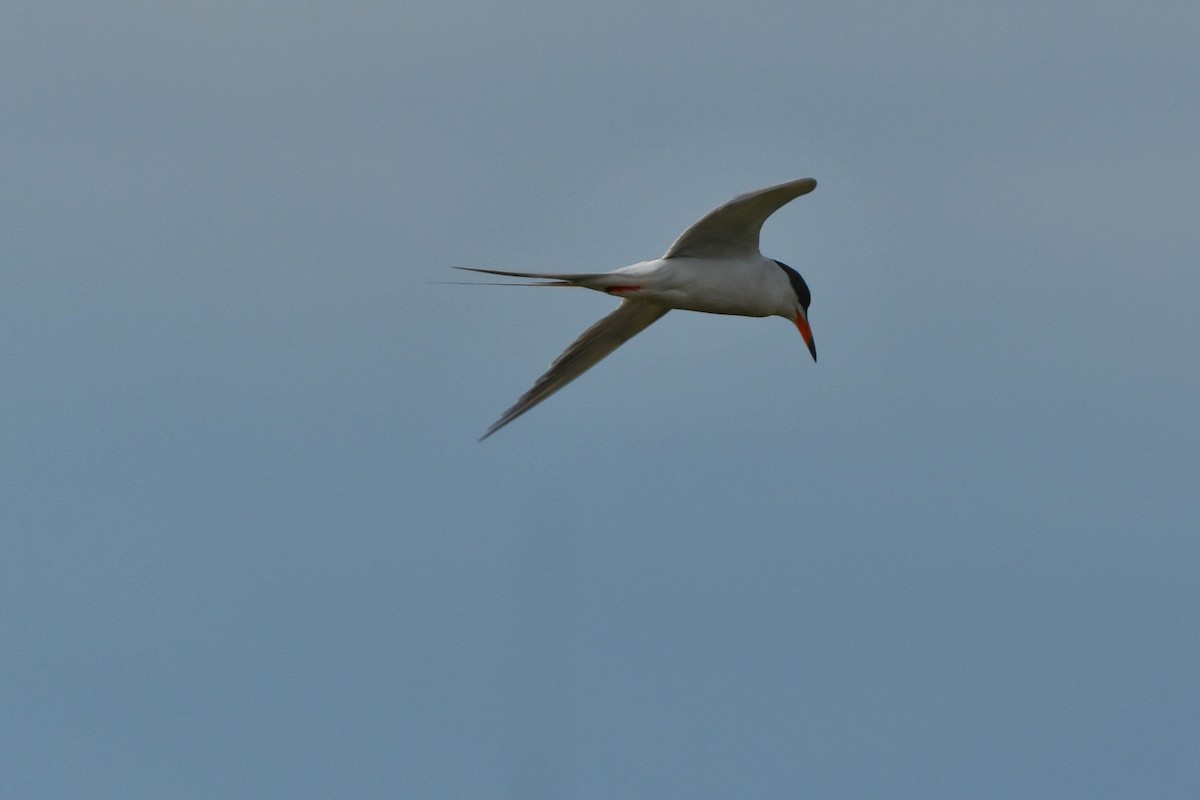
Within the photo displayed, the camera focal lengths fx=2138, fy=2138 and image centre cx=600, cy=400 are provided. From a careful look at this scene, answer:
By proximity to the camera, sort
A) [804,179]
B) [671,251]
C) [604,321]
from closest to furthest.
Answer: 1. [804,179]
2. [671,251]
3. [604,321]

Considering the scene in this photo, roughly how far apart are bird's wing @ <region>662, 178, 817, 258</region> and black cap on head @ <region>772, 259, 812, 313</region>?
2.35 ft

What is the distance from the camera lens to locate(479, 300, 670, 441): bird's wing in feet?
57.3

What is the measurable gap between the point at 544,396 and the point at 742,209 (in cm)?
272

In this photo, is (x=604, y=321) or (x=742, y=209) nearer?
(x=742, y=209)

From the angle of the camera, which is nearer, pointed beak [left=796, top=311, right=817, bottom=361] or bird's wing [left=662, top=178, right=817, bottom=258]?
bird's wing [left=662, top=178, right=817, bottom=258]

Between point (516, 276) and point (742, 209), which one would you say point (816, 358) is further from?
point (516, 276)

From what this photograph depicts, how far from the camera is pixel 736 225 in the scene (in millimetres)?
16062

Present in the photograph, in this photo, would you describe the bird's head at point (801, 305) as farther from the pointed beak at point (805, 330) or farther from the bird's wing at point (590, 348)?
the bird's wing at point (590, 348)

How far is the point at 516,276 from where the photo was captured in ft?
49.9

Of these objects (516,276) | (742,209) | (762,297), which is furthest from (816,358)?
(516,276)

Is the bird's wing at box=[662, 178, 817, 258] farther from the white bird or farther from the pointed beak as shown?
the pointed beak

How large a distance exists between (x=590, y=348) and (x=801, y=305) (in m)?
1.78

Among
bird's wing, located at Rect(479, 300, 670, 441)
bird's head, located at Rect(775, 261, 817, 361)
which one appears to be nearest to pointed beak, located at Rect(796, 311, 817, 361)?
bird's head, located at Rect(775, 261, 817, 361)

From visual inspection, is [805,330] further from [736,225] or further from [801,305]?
[736,225]
